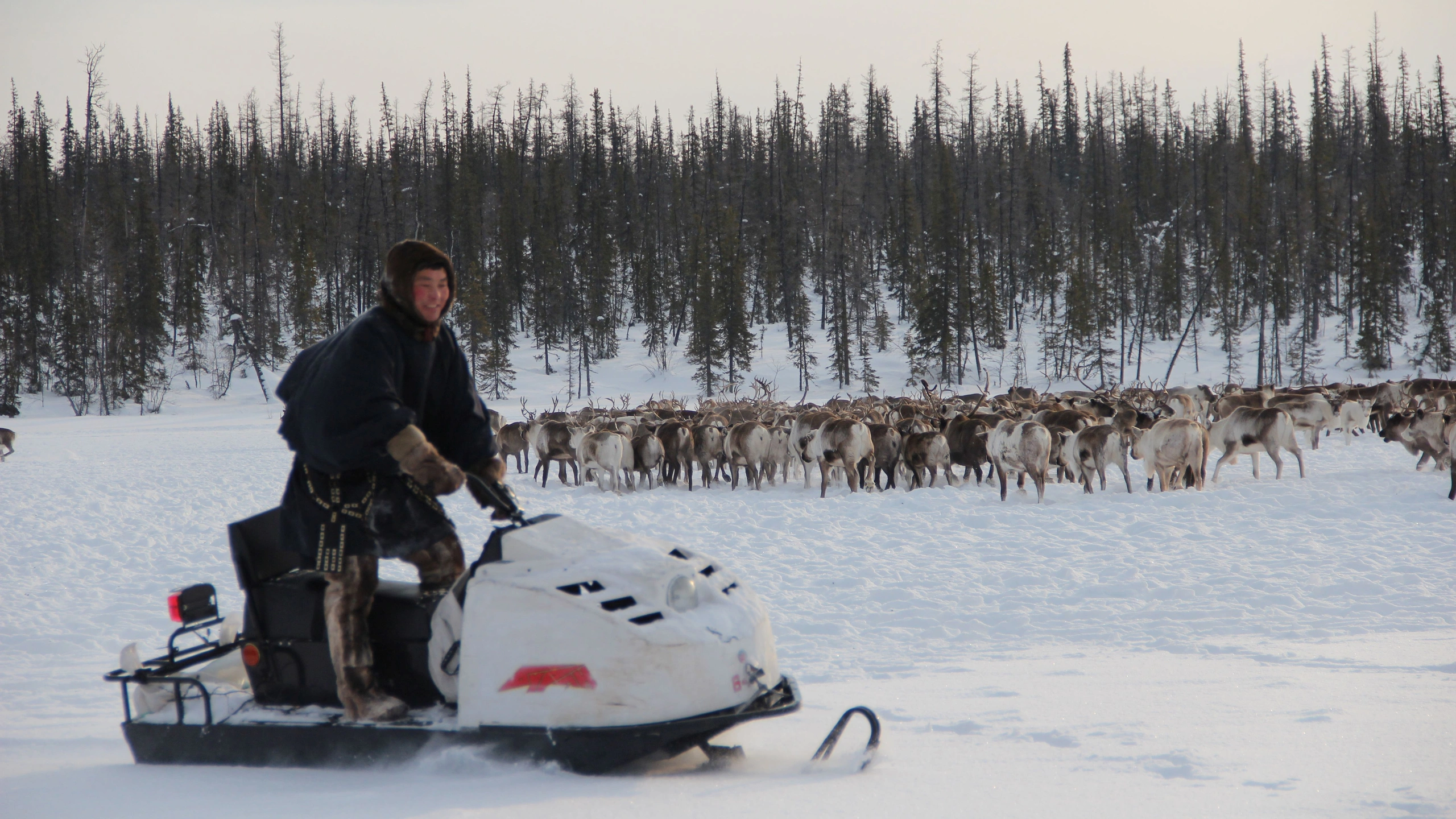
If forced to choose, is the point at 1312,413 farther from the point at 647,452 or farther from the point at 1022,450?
the point at 647,452

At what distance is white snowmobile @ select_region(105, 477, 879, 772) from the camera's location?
3.10 meters

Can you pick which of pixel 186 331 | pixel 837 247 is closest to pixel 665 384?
pixel 837 247

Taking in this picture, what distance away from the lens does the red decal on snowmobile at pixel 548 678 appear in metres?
3.10

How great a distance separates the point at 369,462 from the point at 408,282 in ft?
2.26

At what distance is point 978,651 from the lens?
596cm

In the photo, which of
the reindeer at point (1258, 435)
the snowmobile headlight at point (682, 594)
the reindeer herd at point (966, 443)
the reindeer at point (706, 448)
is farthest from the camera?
the reindeer at point (706, 448)

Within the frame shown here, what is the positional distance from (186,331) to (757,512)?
4834 centimetres

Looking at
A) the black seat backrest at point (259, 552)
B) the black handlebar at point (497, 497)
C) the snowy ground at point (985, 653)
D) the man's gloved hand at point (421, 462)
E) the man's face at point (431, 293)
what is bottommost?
the snowy ground at point (985, 653)

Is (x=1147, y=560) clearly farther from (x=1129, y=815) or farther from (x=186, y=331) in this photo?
(x=186, y=331)

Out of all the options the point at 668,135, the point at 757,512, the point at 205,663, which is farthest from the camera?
the point at 668,135

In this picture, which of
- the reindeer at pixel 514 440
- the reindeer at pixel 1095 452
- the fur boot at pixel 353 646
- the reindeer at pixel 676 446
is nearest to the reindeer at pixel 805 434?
the reindeer at pixel 676 446

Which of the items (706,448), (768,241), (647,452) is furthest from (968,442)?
(768,241)

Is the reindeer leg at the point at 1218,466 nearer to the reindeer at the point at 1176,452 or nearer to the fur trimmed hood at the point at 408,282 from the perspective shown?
the reindeer at the point at 1176,452

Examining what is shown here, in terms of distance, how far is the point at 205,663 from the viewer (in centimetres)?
429
